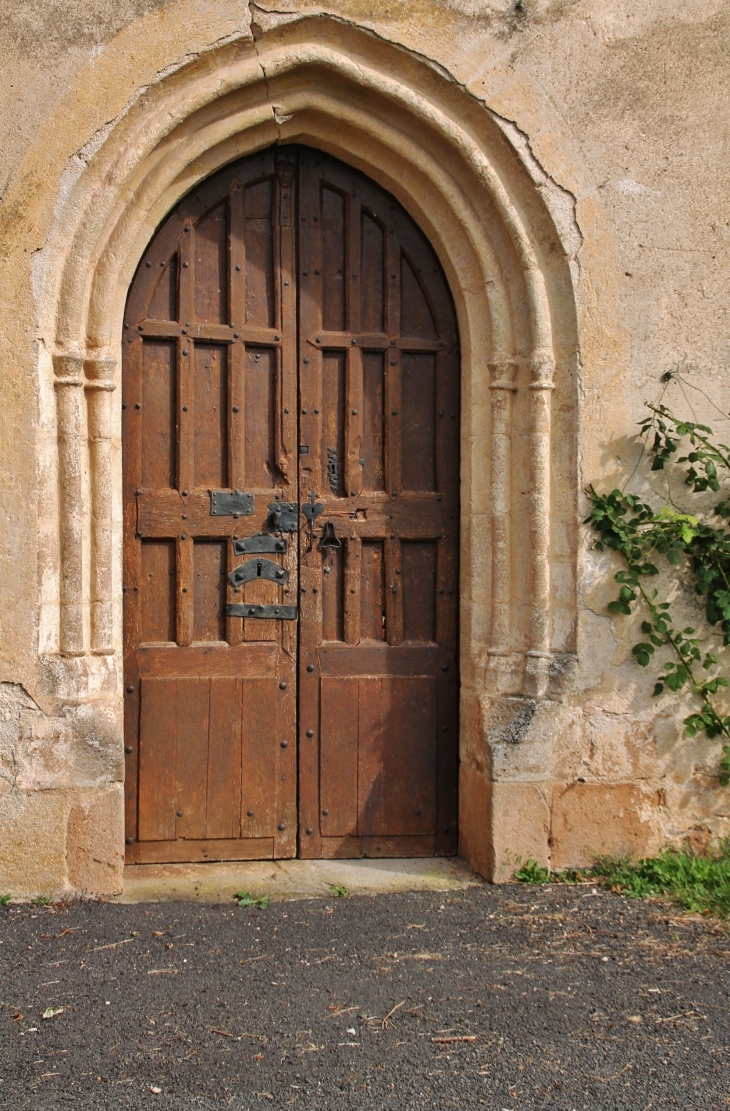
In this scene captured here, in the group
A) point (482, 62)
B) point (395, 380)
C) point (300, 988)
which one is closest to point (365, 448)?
point (395, 380)

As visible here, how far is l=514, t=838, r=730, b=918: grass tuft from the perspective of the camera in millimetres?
3485

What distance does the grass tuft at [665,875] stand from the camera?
3.48m

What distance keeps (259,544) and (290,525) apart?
0.51 ft

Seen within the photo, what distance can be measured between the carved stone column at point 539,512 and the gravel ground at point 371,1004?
94 centimetres

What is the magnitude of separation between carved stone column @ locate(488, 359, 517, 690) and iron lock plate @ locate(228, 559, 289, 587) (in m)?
0.91

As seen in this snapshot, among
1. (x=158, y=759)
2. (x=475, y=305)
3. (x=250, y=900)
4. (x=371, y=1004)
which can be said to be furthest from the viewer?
(x=475, y=305)

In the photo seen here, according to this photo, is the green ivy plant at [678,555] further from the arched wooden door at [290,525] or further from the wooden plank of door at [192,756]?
the wooden plank of door at [192,756]

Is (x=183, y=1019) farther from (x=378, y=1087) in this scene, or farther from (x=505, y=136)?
(x=505, y=136)

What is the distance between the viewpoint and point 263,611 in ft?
12.4

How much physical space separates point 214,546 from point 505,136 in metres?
2.06

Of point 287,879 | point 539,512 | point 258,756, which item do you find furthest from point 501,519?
point 287,879

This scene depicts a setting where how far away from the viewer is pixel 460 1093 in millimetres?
2258

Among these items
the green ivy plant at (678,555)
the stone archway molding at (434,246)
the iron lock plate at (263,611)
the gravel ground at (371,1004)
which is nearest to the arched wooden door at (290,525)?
the iron lock plate at (263,611)

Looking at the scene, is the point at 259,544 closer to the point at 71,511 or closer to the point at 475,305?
the point at 71,511
